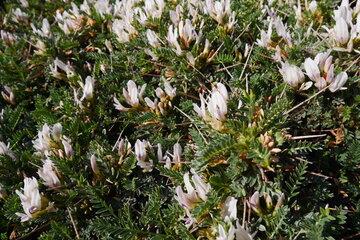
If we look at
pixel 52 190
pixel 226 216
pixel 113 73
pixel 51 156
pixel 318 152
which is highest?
pixel 113 73

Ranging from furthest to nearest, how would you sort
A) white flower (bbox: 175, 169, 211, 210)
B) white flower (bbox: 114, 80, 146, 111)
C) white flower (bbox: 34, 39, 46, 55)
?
white flower (bbox: 34, 39, 46, 55)
white flower (bbox: 114, 80, 146, 111)
white flower (bbox: 175, 169, 211, 210)

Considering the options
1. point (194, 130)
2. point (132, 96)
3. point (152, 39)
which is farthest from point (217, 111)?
point (152, 39)

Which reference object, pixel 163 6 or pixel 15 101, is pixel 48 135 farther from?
pixel 163 6

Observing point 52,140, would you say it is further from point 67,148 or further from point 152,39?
point 152,39

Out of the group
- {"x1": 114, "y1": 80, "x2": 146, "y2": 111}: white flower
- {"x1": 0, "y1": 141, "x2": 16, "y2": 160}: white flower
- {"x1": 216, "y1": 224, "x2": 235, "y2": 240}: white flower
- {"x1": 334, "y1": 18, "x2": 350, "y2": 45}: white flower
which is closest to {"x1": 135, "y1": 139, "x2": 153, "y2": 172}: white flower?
{"x1": 114, "y1": 80, "x2": 146, "y2": 111}: white flower

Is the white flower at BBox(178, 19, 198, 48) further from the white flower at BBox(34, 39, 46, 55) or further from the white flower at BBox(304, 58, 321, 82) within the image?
the white flower at BBox(34, 39, 46, 55)

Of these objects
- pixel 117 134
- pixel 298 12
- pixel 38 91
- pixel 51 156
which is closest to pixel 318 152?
pixel 298 12

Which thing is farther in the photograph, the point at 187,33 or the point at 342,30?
the point at 187,33
